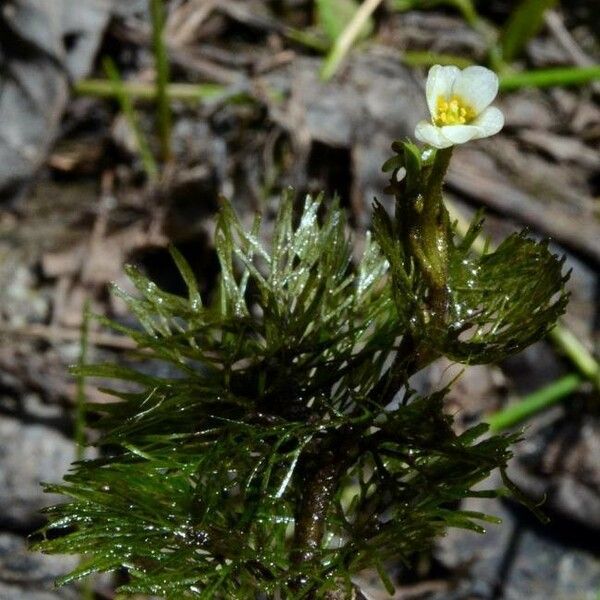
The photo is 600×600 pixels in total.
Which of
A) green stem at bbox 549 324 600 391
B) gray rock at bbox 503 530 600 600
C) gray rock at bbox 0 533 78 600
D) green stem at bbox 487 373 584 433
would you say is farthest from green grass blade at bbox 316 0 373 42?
gray rock at bbox 0 533 78 600

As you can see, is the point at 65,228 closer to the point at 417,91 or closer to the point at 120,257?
the point at 120,257

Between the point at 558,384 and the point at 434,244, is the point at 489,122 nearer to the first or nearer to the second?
the point at 434,244

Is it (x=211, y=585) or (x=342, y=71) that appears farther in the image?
(x=342, y=71)

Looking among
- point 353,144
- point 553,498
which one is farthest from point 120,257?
point 553,498

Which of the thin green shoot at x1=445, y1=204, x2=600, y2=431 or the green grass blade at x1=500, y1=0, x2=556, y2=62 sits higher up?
the green grass blade at x1=500, y1=0, x2=556, y2=62

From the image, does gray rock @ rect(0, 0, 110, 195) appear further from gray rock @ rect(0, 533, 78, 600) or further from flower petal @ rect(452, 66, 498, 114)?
flower petal @ rect(452, 66, 498, 114)

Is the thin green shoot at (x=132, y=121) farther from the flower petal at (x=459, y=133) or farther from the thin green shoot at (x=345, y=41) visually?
the flower petal at (x=459, y=133)
